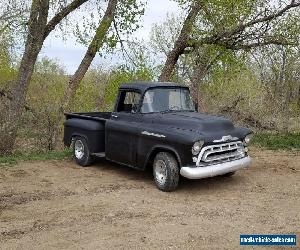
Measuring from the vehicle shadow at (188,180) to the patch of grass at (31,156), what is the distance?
1494 mm

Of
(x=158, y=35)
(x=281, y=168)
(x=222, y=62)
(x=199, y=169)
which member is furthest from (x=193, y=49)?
(x=158, y=35)

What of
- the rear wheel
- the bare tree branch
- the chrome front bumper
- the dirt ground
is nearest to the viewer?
the dirt ground

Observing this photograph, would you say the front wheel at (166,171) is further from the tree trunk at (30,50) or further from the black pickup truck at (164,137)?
the tree trunk at (30,50)

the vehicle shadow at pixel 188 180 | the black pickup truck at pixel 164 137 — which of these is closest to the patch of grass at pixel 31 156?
the black pickup truck at pixel 164 137

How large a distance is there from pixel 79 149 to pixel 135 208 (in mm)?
3699

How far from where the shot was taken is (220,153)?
7965 millimetres

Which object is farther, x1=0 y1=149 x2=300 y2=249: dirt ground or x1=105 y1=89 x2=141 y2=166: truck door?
x1=105 y1=89 x2=141 y2=166: truck door

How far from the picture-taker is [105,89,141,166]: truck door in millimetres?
8562

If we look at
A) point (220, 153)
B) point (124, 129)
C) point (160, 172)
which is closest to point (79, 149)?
point (124, 129)

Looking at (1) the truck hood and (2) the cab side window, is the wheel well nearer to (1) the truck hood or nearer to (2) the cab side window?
(1) the truck hood

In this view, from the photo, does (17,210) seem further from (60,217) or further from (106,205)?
(106,205)

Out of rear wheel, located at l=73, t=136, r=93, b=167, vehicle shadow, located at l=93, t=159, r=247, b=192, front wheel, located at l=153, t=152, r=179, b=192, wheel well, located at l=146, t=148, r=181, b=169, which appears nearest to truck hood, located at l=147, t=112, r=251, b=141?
wheel well, located at l=146, t=148, r=181, b=169

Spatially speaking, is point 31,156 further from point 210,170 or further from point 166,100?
point 210,170

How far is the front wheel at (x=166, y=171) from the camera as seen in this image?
7.70 metres
